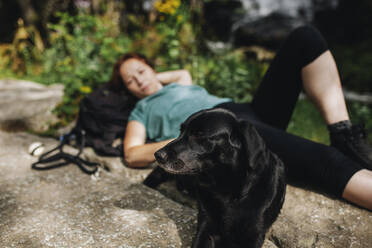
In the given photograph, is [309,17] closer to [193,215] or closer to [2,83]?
[2,83]

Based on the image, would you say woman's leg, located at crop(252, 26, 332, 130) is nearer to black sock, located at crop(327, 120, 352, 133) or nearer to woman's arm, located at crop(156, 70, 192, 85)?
black sock, located at crop(327, 120, 352, 133)

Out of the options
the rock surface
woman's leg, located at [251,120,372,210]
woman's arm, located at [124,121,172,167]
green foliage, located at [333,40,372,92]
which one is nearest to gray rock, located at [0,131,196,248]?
the rock surface

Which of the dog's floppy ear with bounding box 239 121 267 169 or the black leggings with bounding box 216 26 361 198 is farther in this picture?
the black leggings with bounding box 216 26 361 198

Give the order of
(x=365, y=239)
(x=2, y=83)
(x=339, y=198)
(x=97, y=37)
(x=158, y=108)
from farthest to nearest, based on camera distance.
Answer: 1. (x=2, y=83)
2. (x=97, y=37)
3. (x=158, y=108)
4. (x=339, y=198)
5. (x=365, y=239)

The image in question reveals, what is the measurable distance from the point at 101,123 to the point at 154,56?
7.88ft

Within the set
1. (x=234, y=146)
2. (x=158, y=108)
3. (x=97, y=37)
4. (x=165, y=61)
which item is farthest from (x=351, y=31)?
(x=234, y=146)

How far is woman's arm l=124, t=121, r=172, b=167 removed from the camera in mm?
2219

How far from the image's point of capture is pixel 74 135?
117 inches

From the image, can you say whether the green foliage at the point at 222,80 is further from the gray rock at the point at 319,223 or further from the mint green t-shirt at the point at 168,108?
the gray rock at the point at 319,223

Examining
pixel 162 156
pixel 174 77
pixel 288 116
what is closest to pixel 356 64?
pixel 288 116

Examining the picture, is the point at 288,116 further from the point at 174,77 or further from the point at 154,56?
the point at 154,56

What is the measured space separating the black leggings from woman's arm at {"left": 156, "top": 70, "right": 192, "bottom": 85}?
732mm

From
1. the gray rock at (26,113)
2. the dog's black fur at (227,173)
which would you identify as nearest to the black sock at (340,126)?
the dog's black fur at (227,173)

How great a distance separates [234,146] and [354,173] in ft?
2.93
